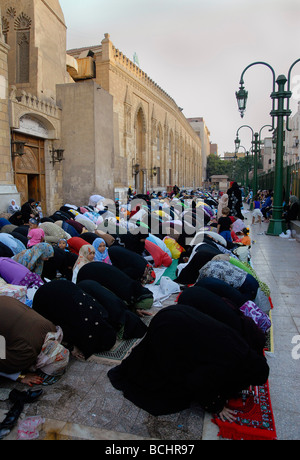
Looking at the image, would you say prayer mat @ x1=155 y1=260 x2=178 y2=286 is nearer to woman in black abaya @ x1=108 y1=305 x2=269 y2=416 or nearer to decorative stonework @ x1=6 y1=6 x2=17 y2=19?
woman in black abaya @ x1=108 y1=305 x2=269 y2=416

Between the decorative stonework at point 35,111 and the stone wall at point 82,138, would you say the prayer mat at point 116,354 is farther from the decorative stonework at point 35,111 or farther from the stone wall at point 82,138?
the stone wall at point 82,138

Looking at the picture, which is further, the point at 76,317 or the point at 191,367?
the point at 76,317

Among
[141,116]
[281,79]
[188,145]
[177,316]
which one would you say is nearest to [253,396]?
[177,316]

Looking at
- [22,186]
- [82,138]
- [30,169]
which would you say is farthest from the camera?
[82,138]

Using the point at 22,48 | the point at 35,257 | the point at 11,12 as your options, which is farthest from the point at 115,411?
the point at 11,12

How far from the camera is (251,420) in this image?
7.41ft

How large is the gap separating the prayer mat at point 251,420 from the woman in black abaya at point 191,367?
112 mm

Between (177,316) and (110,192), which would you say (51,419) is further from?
(110,192)

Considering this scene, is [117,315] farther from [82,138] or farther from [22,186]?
[82,138]

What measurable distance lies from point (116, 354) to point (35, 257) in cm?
218

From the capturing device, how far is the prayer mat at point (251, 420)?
2.15 metres

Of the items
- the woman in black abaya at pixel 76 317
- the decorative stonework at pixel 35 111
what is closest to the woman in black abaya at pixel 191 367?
the woman in black abaya at pixel 76 317

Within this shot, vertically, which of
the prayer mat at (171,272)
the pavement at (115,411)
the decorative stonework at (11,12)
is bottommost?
the pavement at (115,411)

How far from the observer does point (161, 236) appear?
773cm
